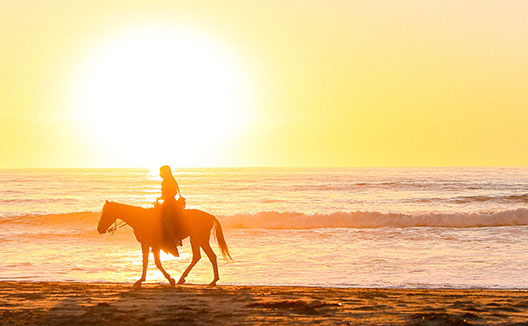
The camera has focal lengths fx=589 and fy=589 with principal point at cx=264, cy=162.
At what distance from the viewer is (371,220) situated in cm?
3008

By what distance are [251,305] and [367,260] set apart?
725 cm

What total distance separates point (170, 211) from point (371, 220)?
1946cm

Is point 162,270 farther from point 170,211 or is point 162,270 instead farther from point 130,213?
point 130,213

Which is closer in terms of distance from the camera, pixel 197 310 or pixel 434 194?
pixel 197 310

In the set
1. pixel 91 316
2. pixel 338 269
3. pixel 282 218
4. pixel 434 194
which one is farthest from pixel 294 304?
pixel 434 194

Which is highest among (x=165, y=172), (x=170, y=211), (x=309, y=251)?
(x=165, y=172)

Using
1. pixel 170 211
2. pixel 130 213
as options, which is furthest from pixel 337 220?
pixel 130 213

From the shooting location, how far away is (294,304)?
935cm

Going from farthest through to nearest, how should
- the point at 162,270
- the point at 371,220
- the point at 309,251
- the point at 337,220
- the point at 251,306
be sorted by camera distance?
the point at 337,220, the point at 371,220, the point at 309,251, the point at 162,270, the point at 251,306

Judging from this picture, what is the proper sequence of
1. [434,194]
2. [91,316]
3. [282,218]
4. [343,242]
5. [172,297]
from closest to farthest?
1. [91,316]
2. [172,297]
3. [343,242]
4. [282,218]
5. [434,194]

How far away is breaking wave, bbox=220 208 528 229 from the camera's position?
95.2ft

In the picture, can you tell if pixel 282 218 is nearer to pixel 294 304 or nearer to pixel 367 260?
pixel 367 260

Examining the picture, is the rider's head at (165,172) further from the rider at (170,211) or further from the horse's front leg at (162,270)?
the horse's front leg at (162,270)

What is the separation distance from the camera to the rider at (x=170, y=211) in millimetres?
12102
